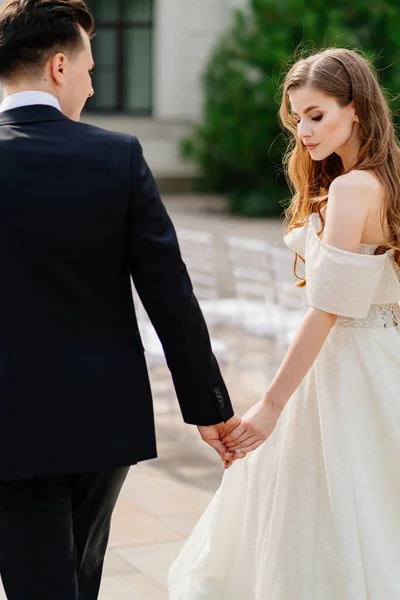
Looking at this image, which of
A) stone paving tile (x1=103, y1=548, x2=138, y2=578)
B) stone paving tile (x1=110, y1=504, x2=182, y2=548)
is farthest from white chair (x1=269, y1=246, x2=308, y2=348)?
stone paving tile (x1=103, y1=548, x2=138, y2=578)

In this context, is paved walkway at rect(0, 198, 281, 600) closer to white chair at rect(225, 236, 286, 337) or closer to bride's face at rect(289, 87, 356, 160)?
white chair at rect(225, 236, 286, 337)

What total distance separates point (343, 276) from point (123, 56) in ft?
71.7

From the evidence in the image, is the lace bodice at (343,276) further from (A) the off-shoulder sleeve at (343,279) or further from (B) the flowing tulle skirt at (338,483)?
(B) the flowing tulle skirt at (338,483)

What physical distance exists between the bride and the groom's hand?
2 centimetres

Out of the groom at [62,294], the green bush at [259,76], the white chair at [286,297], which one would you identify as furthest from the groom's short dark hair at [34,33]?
the green bush at [259,76]

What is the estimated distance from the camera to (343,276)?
3.16 metres

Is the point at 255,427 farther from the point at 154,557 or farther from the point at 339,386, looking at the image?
the point at 154,557

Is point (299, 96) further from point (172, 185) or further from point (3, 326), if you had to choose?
point (172, 185)

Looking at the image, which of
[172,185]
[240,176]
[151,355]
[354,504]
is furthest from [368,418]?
[172,185]

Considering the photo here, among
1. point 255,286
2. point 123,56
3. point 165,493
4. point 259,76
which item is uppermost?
point 255,286

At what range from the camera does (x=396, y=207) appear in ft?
10.5

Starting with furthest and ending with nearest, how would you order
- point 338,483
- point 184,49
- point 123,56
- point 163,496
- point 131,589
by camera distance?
1. point 123,56
2. point 184,49
3. point 163,496
4. point 131,589
5. point 338,483

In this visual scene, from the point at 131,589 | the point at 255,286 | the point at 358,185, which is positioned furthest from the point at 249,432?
the point at 255,286

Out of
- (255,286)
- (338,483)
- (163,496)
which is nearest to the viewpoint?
(338,483)
